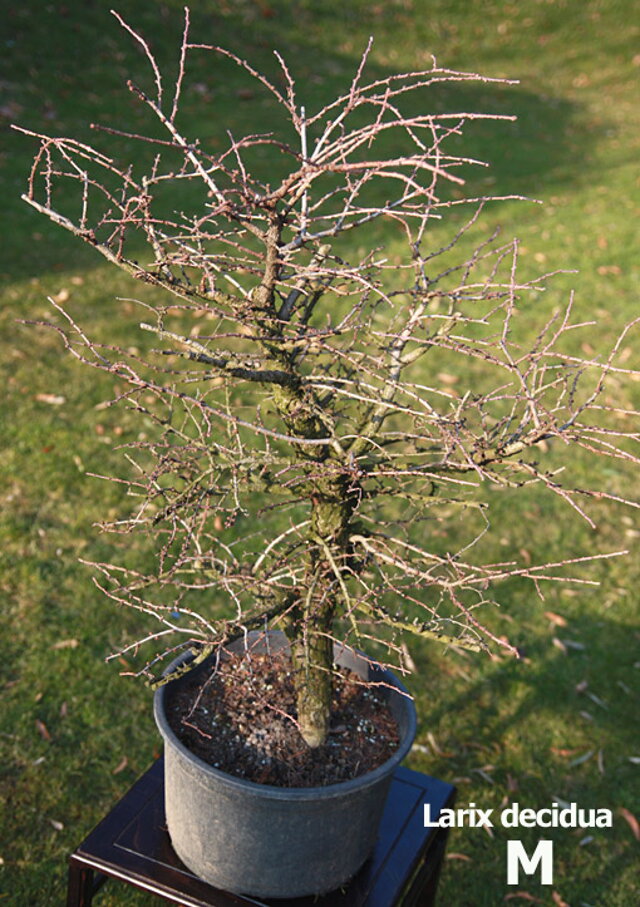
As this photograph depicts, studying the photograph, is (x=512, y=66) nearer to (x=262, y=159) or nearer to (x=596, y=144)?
(x=596, y=144)

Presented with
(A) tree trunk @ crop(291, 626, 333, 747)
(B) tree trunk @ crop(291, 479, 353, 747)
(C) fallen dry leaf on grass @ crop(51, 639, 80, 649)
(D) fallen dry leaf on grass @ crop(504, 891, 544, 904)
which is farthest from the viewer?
(C) fallen dry leaf on grass @ crop(51, 639, 80, 649)

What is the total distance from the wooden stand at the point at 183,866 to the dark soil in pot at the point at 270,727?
0.39 meters

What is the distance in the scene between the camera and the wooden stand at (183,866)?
2.69 meters

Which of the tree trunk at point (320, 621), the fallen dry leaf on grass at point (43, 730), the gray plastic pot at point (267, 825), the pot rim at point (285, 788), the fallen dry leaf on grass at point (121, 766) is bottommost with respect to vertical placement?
the fallen dry leaf on grass at point (121, 766)

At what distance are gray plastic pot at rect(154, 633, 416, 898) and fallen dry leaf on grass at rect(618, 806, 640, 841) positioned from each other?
184cm

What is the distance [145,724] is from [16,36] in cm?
1151

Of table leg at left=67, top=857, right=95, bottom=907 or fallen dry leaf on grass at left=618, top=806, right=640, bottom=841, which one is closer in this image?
table leg at left=67, top=857, right=95, bottom=907

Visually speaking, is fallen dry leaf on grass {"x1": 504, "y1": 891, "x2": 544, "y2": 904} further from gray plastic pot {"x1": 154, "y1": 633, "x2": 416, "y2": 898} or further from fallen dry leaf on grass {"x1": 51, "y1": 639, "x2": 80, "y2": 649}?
fallen dry leaf on grass {"x1": 51, "y1": 639, "x2": 80, "y2": 649}

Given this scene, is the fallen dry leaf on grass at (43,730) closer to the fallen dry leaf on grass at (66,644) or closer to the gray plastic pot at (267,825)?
the fallen dry leaf on grass at (66,644)

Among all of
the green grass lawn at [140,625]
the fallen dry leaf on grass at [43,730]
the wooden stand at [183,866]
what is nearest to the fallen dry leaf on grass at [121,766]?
the green grass lawn at [140,625]

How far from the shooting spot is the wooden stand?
8.81 ft

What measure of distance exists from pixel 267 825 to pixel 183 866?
0.47 m

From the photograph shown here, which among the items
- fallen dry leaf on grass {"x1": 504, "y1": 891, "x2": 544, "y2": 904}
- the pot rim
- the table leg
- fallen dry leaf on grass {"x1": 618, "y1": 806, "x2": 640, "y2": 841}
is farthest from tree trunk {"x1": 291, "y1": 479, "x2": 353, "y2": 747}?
fallen dry leaf on grass {"x1": 618, "y1": 806, "x2": 640, "y2": 841}

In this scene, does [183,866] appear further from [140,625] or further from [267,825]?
[140,625]
